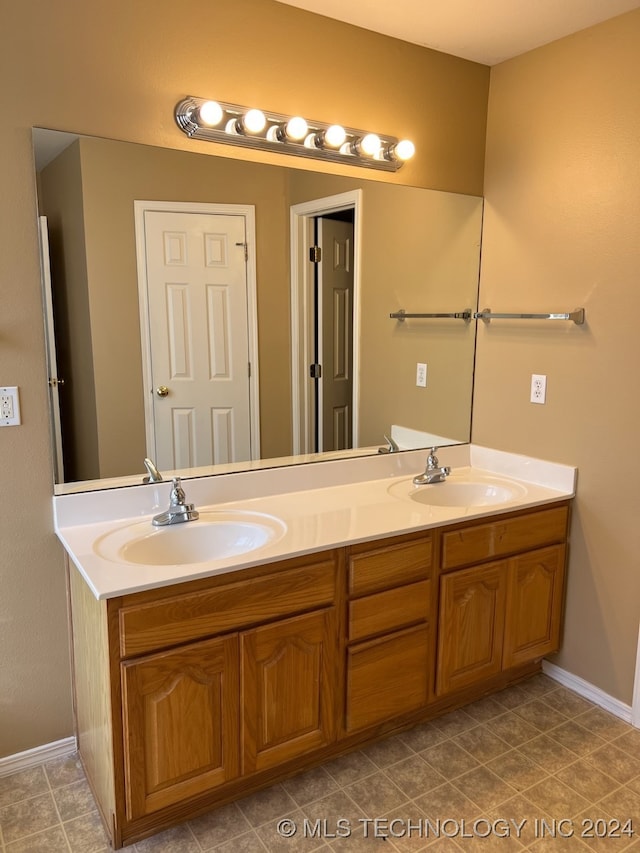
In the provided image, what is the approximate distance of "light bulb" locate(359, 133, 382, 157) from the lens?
224cm

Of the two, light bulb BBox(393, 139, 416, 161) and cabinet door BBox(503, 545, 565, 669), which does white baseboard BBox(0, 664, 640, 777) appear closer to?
cabinet door BBox(503, 545, 565, 669)

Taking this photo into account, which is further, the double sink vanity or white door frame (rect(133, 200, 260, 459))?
white door frame (rect(133, 200, 260, 459))

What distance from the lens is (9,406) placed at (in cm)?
180

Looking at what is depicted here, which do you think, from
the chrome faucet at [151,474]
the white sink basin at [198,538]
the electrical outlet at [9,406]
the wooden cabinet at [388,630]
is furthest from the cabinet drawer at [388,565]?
the electrical outlet at [9,406]

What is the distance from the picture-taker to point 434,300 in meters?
2.62

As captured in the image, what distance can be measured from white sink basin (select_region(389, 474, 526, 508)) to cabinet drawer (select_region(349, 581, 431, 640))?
1.42ft

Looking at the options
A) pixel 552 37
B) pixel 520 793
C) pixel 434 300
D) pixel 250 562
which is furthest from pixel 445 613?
pixel 552 37

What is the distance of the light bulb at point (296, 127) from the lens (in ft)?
6.75

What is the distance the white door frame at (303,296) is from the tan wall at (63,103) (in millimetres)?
230

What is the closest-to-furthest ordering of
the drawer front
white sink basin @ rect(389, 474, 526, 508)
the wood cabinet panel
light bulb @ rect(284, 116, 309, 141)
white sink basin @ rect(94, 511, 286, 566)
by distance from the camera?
the drawer front, white sink basin @ rect(94, 511, 286, 566), the wood cabinet panel, light bulb @ rect(284, 116, 309, 141), white sink basin @ rect(389, 474, 526, 508)

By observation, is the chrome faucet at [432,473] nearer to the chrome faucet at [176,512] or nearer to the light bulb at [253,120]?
the chrome faucet at [176,512]

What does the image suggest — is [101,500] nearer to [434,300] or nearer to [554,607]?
[434,300]

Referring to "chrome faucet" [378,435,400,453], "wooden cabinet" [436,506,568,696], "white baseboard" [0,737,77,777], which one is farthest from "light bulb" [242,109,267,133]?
"white baseboard" [0,737,77,777]

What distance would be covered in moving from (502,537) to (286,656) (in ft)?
2.94
